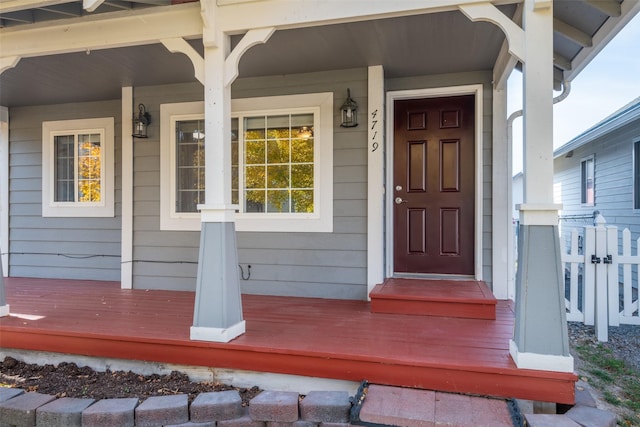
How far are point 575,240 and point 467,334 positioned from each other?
191 centimetres

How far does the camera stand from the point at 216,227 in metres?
2.61

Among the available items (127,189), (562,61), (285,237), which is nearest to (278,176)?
(285,237)

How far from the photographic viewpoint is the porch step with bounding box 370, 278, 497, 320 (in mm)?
3059

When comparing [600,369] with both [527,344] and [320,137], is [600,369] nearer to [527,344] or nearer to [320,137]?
[527,344]

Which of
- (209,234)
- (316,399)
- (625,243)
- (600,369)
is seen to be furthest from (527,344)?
(625,243)

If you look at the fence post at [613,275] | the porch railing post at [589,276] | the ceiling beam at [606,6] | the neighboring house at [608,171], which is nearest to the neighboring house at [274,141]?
the ceiling beam at [606,6]

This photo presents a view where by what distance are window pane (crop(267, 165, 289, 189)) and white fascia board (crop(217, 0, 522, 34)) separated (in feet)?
5.12

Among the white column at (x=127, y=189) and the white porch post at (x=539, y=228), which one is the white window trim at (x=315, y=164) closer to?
the white column at (x=127, y=189)

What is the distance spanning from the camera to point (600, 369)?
115 inches

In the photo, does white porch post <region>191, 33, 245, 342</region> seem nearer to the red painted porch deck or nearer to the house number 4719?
the red painted porch deck

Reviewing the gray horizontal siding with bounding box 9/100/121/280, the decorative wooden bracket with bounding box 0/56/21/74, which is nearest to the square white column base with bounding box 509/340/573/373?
the decorative wooden bracket with bounding box 0/56/21/74

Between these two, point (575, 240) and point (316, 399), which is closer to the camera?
point (316, 399)

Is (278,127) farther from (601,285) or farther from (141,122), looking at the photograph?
(601,285)

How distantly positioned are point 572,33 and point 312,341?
3.11 metres
